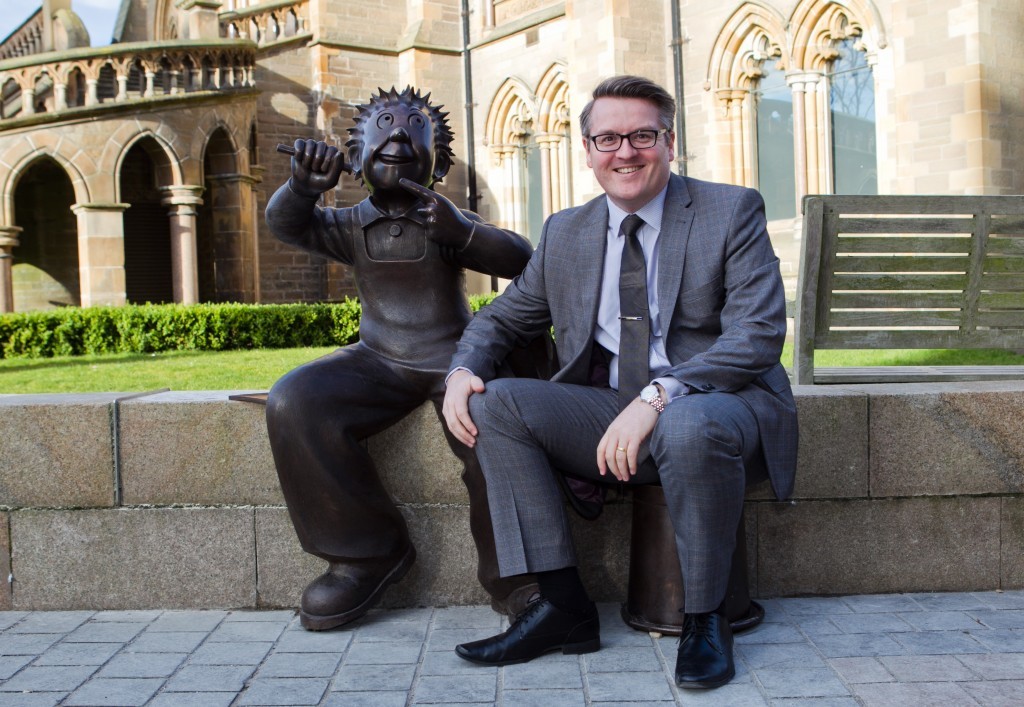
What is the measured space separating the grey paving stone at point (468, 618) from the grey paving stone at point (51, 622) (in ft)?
4.04

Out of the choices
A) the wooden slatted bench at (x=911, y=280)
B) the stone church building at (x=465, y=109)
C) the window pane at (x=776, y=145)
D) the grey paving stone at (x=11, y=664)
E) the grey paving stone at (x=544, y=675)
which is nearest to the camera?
the grey paving stone at (x=544, y=675)

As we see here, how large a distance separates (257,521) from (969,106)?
11207 mm

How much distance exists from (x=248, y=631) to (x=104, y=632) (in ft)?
1.58

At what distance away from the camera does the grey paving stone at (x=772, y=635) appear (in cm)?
328

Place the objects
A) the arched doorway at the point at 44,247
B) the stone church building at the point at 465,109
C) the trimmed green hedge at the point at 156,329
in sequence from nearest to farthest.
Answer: the stone church building at the point at 465,109
the trimmed green hedge at the point at 156,329
the arched doorway at the point at 44,247

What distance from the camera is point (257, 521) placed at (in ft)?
12.6

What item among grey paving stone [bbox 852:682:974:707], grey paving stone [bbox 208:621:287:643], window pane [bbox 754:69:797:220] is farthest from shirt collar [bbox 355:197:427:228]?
window pane [bbox 754:69:797:220]

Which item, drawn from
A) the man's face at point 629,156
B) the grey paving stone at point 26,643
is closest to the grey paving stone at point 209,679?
the grey paving stone at point 26,643

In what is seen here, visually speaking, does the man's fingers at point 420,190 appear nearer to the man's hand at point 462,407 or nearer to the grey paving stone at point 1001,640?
the man's hand at point 462,407

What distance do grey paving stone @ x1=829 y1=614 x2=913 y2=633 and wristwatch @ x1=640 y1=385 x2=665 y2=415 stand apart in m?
0.99

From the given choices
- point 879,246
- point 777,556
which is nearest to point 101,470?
point 777,556

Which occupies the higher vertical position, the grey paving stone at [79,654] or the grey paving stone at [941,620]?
the grey paving stone at [79,654]

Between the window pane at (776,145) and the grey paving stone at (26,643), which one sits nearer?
the grey paving stone at (26,643)

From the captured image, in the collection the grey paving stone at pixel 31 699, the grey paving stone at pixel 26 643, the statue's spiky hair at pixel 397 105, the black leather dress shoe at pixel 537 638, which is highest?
the statue's spiky hair at pixel 397 105
